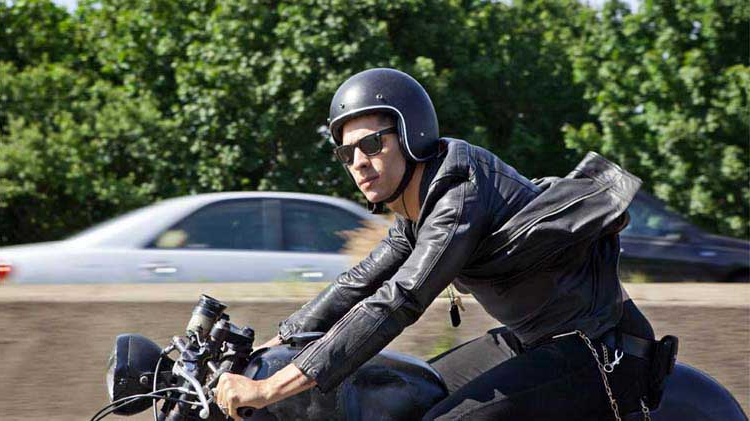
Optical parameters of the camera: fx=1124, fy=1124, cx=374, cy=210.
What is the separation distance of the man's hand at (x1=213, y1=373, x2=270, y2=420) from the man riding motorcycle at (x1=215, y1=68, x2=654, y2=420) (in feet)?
0.62

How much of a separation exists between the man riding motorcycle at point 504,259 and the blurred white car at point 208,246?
5626 mm

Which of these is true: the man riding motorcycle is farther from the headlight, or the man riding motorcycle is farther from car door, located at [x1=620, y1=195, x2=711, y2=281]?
car door, located at [x1=620, y1=195, x2=711, y2=281]

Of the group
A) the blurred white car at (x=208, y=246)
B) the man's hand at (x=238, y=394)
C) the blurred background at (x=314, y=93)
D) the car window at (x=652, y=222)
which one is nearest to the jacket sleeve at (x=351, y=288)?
the man's hand at (x=238, y=394)

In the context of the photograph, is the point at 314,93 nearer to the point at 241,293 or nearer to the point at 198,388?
the point at 241,293

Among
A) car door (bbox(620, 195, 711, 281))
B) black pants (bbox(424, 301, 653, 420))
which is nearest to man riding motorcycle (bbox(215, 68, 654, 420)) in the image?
black pants (bbox(424, 301, 653, 420))

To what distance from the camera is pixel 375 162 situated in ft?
9.93

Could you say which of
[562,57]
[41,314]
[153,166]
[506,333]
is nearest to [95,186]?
[153,166]

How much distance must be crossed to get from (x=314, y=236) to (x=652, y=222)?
4188 millimetres

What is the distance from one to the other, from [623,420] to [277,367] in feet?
3.15

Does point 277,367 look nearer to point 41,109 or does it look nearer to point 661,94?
point 661,94

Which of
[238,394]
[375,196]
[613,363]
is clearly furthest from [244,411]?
[613,363]

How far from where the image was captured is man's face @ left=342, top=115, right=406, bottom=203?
9.83ft

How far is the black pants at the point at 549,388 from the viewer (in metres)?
2.88

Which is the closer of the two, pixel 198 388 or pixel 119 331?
pixel 198 388
